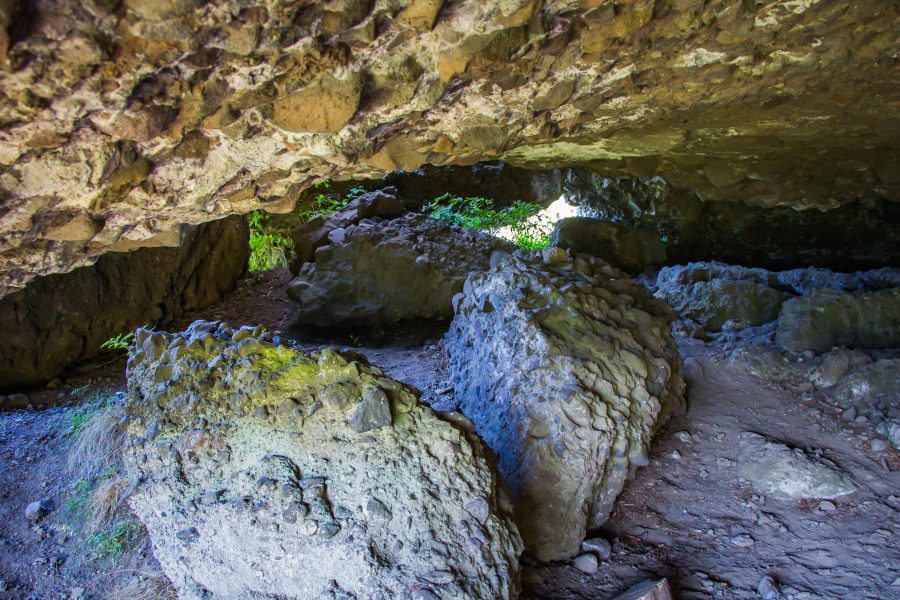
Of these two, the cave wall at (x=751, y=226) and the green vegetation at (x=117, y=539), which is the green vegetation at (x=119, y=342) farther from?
the cave wall at (x=751, y=226)

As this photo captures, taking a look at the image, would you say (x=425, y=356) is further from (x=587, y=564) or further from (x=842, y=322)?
(x=842, y=322)

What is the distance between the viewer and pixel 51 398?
3.45 meters

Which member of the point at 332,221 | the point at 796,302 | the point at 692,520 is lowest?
the point at 692,520

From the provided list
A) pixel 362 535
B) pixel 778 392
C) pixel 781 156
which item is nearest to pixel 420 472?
pixel 362 535

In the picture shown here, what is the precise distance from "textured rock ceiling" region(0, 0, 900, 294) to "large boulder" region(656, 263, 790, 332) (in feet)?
5.78

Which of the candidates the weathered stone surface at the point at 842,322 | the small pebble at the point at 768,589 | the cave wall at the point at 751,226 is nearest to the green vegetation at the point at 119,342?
the small pebble at the point at 768,589

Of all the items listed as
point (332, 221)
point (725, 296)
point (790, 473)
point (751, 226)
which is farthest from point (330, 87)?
point (751, 226)

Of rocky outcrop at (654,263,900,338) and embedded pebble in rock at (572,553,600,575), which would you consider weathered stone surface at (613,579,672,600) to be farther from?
rocky outcrop at (654,263,900,338)

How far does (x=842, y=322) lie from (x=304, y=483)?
11.6 ft

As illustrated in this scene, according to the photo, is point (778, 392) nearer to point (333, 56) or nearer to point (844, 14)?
point (844, 14)

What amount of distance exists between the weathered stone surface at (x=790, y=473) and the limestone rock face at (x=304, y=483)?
54.2 inches

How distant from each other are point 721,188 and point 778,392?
184 cm

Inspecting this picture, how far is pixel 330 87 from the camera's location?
1.77 metres

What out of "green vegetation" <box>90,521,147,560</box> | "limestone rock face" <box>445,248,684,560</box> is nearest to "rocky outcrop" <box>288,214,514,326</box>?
"limestone rock face" <box>445,248,684,560</box>
